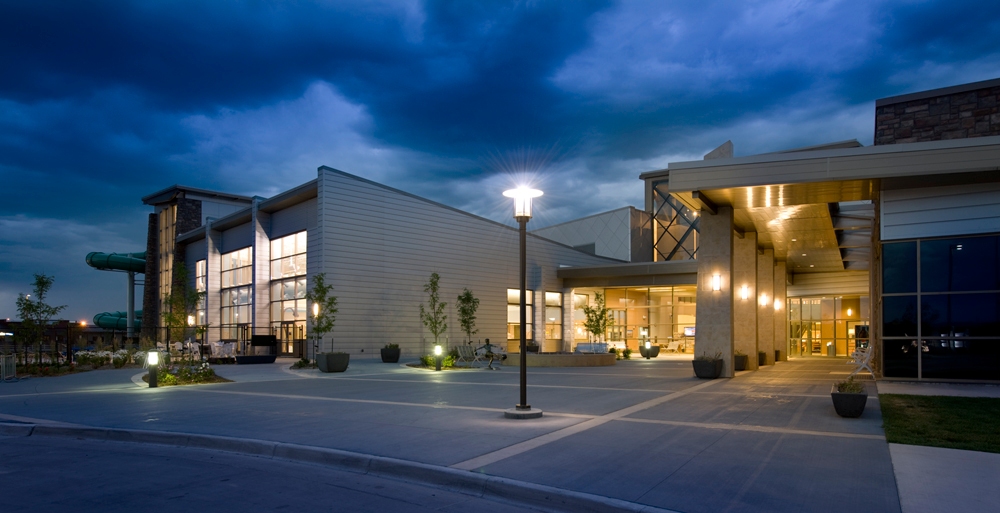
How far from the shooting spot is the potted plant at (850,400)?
1039 cm

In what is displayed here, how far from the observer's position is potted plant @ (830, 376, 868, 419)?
10.4 meters

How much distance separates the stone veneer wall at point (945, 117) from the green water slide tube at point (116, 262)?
203 ft

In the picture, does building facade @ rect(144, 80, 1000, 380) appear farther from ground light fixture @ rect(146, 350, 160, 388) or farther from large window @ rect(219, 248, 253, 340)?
ground light fixture @ rect(146, 350, 160, 388)

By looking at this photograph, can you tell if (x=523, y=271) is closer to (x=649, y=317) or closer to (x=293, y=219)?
(x=293, y=219)

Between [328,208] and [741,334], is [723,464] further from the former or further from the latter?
[328,208]

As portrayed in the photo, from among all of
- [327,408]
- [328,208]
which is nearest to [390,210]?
[328,208]

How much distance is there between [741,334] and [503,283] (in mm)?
17734

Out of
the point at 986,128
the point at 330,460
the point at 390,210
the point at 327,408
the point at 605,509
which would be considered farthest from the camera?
the point at 390,210

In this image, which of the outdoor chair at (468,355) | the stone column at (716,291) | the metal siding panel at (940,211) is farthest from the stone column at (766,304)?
the outdoor chair at (468,355)

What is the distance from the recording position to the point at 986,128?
62.3 feet

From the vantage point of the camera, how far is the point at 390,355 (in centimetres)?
2962

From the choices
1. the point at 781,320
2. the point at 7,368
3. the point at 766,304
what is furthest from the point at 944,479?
the point at 781,320

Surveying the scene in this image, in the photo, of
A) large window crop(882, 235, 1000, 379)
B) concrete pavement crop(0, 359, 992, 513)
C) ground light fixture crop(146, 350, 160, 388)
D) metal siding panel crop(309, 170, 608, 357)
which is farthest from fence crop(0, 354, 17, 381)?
large window crop(882, 235, 1000, 379)

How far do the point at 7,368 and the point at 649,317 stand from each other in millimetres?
33333
